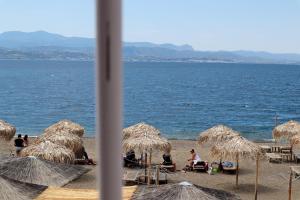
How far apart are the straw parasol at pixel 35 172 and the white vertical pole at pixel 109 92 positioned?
230 inches

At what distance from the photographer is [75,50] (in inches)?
4601

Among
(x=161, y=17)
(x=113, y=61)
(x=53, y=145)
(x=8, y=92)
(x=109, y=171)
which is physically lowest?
(x=8, y=92)

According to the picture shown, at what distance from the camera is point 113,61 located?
81 cm

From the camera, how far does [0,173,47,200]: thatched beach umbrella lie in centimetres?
499

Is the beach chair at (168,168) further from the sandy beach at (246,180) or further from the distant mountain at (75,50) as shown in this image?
the distant mountain at (75,50)

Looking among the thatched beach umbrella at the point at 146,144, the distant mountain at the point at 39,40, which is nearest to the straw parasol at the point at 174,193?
the thatched beach umbrella at the point at 146,144

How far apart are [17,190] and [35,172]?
1409mm

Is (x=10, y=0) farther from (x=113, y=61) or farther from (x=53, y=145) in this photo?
(x=113, y=61)

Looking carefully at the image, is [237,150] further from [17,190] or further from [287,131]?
[17,190]

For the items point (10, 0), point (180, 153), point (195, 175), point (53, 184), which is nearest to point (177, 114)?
point (180, 153)

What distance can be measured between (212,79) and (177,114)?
33411 mm

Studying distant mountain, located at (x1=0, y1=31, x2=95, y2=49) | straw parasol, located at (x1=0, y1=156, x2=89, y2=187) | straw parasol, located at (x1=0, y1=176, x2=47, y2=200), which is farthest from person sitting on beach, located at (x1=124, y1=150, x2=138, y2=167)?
distant mountain, located at (x1=0, y1=31, x2=95, y2=49)

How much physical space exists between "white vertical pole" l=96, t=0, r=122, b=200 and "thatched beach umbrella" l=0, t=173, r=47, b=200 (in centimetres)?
440

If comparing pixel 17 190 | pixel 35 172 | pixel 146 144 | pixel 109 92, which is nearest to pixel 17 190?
pixel 17 190
